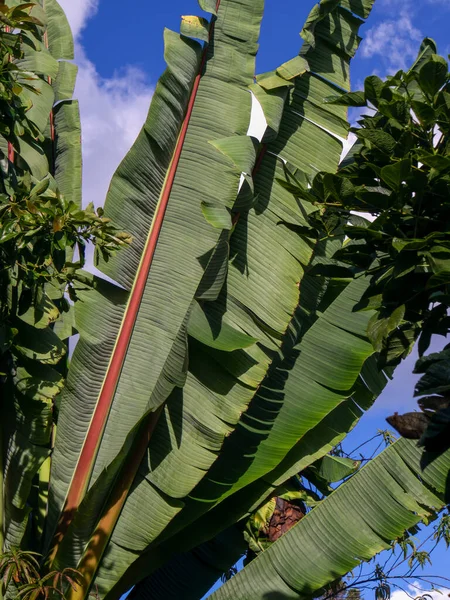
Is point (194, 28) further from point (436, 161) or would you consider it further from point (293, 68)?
point (436, 161)

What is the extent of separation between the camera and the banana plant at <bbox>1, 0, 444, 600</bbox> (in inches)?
193

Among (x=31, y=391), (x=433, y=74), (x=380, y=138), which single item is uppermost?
(x=31, y=391)

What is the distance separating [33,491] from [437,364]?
416 centimetres

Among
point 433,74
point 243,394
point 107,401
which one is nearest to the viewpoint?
point 433,74

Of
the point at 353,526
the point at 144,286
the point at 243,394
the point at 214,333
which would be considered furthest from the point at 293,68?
the point at 353,526

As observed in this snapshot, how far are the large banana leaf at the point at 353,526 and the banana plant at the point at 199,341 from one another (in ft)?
0.22

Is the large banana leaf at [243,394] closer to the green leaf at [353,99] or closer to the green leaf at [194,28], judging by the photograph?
the green leaf at [194,28]

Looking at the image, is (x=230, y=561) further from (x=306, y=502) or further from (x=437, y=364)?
(x=437, y=364)

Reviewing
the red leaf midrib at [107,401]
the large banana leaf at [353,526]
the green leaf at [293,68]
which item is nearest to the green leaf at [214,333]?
the red leaf midrib at [107,401]

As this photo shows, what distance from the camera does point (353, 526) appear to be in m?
4.90

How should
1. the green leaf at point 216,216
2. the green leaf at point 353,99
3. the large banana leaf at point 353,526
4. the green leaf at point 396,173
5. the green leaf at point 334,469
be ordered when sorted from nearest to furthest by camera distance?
the green leaf at point 396,173 < the green leaf at point 353,99 < the green leaf at point 216,216 < the large banana leaf at point 353,526 < the green leaf at point 334,469

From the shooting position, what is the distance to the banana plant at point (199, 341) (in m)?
4.91

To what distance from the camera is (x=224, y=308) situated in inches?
198

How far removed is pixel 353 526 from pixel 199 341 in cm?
151
